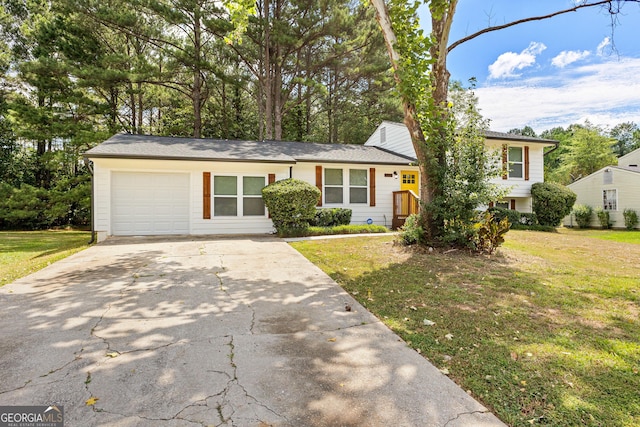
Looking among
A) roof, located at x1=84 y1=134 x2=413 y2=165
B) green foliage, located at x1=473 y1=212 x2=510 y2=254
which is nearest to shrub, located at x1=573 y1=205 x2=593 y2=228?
roof, located at x1=84 y1=134 x2=413 y2=165

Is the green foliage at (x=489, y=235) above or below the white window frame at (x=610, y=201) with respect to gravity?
below

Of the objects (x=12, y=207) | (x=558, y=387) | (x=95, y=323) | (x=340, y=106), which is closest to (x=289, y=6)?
(x=340, y=106)

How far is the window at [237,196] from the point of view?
1078 cm

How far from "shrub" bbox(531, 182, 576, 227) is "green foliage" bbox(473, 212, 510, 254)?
869cm

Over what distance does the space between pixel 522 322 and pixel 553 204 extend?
12.8 meters

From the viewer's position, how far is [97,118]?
19.1 m

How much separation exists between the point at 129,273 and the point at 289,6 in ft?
57.9

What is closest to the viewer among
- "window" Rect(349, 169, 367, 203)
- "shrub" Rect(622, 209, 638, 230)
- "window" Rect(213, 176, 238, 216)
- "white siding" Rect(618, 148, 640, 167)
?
"window" Rect(213, 176, 238, 216)

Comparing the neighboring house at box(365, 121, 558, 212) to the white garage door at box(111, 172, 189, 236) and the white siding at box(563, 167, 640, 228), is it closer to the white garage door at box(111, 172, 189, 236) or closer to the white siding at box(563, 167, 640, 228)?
the white siding at box(563, 167, 640, 228)

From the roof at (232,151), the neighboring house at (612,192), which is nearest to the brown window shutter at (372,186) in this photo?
the roof at (232,151)

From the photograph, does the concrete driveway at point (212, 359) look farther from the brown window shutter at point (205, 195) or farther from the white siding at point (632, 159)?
the white siding at point (632, 159)

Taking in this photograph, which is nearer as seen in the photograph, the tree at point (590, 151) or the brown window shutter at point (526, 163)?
the brown window shutter at point (526, 163)

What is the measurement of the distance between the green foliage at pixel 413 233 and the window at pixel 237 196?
5370 mm

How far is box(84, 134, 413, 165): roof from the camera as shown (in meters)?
9.93
